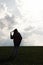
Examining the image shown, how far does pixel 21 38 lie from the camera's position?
71.2 feet
